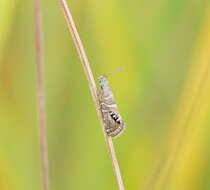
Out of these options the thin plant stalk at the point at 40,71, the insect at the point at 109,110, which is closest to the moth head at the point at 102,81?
the insect at the point at 109,110

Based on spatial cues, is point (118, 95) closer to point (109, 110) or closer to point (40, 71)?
point (109, 110)

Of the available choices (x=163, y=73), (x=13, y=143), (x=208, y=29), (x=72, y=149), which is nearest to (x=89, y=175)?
(x=72, y=149)

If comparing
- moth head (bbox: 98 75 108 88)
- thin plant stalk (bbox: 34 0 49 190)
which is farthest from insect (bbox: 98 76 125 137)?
thin plant stalk (bbox: 34 0 49 190)

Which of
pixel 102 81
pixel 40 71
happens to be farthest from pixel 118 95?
pixel 40 71

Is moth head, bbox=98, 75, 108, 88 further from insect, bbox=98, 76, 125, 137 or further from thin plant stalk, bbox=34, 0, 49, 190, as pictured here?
thin plant stalk, bbox=34, 0, 49, 190

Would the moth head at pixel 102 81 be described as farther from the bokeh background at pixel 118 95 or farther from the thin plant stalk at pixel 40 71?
the thin plant stalk at pixel 40 71
